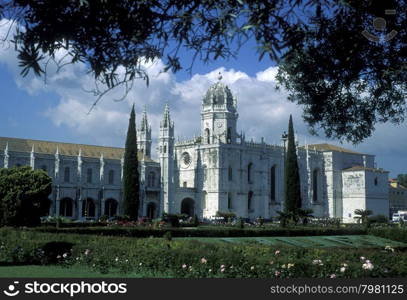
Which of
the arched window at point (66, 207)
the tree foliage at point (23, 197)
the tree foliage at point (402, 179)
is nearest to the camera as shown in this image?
the tree foliage at point (23, 197)

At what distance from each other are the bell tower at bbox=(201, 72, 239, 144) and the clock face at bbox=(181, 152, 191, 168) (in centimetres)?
379

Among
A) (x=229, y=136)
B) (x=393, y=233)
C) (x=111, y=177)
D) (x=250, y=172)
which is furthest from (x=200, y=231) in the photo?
(x=250, y=172)

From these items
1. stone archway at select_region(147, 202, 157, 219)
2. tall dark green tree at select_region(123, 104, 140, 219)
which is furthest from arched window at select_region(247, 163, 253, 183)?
tall dark green tree at select_region(123, 104, 140, 219)

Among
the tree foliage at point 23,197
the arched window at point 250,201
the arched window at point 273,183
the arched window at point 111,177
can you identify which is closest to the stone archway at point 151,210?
the arched window at point 111,177

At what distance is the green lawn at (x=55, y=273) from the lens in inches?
511

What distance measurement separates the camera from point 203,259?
39.8ft

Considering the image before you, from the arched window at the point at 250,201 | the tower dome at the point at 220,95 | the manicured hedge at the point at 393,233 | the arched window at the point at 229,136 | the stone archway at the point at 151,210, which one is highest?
the tower dome at the point at 220,95

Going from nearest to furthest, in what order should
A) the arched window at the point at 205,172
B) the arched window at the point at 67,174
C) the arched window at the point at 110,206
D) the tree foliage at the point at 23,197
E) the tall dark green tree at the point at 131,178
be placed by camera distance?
the tree foliage at the point at 23,197 → the tall dark green tree at the point at 131,178 → the arched window at the point at 67,174 → the arched window at the point at 110,206 → the arched window at the point at 205,172

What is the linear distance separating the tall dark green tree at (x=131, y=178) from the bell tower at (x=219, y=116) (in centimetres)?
2371

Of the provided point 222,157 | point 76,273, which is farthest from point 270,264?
point 222,157

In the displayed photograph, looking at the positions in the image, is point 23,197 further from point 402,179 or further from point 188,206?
point 402,179

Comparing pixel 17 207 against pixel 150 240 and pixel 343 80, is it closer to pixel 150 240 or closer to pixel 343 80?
pixel 150 240
